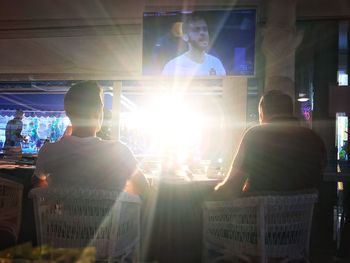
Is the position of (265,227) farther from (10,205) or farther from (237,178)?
(10,205)

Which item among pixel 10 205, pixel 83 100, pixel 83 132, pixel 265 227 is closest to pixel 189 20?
pixel 83 100

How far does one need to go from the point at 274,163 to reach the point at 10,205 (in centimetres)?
186

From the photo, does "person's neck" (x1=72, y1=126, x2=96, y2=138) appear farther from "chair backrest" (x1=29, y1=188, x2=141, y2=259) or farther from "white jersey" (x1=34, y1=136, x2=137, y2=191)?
"chair backrest" (x1=29, y1=188, x2=141, y2=259)

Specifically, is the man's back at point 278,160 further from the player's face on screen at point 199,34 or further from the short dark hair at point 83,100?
the player's face on screen at point 199,34

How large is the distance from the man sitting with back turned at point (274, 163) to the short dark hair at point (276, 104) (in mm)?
180

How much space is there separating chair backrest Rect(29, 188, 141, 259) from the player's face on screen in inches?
95.7

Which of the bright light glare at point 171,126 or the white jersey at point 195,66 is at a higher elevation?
the white jersey at point 195,66

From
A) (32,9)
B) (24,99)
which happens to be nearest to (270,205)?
(32,9)

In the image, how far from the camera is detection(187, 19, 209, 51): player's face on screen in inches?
147

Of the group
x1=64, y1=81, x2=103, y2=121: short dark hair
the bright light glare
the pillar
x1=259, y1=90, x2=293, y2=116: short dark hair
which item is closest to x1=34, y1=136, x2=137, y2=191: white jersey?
x1=64, y1=81, x2=103, y2=121: short dark hair

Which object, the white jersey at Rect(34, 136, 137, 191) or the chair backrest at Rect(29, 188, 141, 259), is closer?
the chair backrest at Rect(29, 188, 141, 259)

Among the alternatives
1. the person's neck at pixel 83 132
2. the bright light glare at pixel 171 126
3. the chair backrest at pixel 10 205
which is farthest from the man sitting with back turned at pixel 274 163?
the chair backrest at pixel 10 205

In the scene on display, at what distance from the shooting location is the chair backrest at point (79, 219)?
1.68 m

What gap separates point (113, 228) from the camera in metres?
1.71
